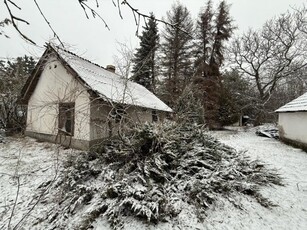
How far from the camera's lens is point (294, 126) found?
9.12 m

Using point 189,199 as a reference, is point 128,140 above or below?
above

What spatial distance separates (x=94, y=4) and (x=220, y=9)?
62.5 feet

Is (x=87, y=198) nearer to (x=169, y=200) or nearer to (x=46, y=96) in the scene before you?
(x=169, y=200)

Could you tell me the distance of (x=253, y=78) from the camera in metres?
19.3

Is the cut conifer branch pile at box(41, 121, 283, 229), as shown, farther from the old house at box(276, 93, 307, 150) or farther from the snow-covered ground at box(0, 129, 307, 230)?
the old house at box(276, 93, 307, 150)

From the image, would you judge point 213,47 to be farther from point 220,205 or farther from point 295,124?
point 220,205

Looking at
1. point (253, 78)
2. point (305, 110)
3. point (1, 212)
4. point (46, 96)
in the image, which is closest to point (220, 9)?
point (253, 78)

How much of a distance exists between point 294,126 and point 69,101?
11158 mm

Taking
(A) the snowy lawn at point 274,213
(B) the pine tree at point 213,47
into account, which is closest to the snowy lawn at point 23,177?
(A) the snowy lawn at point 274,213

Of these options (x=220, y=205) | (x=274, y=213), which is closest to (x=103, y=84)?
(x=220, y=205)

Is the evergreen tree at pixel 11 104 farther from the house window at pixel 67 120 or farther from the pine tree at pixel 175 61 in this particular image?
the pine tree at pixel 175 61

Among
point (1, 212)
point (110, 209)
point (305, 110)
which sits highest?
point (305, 110)

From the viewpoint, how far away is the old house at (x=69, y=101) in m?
7.18

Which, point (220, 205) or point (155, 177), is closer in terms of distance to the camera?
point (220, 205)
